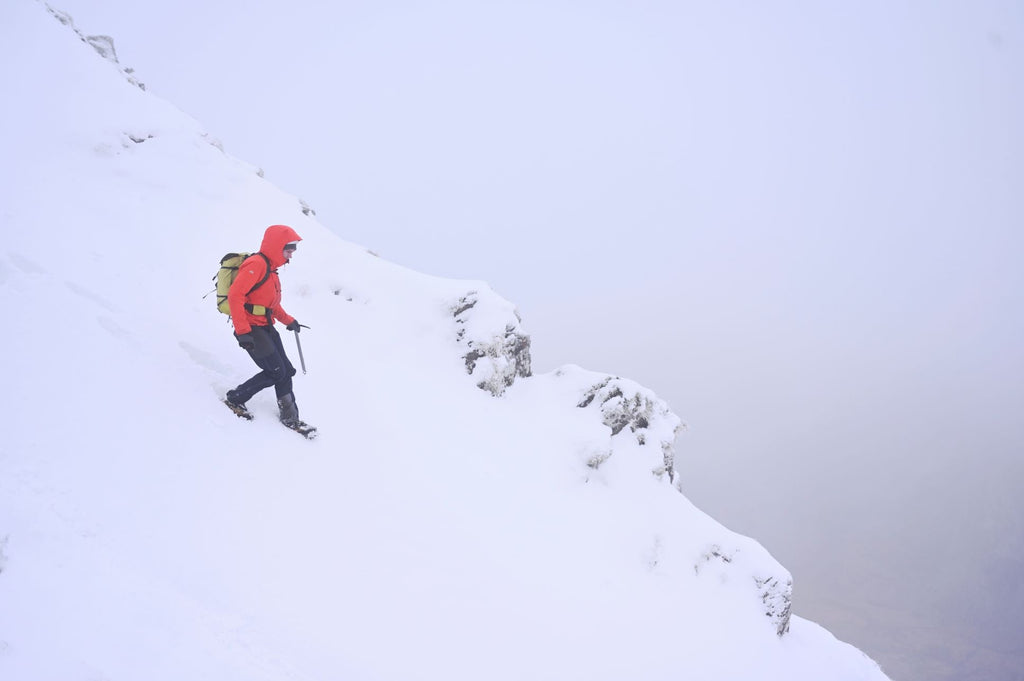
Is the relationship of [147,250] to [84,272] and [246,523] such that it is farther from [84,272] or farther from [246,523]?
[246,523]

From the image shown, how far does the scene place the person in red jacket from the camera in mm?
9141

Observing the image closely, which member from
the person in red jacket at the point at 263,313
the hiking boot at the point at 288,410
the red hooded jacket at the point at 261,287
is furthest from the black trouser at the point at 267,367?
the red hooded jacket at the point at 261,287

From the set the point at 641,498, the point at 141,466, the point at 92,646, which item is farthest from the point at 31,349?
the point at 641,498

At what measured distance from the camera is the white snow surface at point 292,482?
6.54 meters

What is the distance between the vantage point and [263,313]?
9562 mm

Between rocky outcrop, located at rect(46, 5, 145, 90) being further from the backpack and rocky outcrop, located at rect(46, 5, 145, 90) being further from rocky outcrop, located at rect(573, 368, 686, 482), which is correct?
rocky outcrop, located at rect(573, 368, 686, 482)

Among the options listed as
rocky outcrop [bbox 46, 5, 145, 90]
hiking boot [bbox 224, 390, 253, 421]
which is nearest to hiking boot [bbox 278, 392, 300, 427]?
hiking boot [bbox 224, 390, 253, 421]

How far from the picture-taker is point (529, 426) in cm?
1745

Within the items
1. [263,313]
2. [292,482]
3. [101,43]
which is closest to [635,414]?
[292,482]

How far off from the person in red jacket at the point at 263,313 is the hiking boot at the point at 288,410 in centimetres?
2

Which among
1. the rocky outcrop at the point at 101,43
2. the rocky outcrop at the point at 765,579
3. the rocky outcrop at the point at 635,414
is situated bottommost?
the rocky outcrop at the point at 765,579

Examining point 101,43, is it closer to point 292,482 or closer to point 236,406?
point 236,406

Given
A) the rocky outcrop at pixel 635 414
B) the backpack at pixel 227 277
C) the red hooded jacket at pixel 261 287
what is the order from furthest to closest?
the rocky outcrop at pixel 635 414 < the backpack at pixel 227 277 < the red hooded jacket at pixel 261 287

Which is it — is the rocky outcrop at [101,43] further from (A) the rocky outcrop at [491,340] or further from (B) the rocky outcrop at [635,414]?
(B) the rocky outcrop at [635,414]
